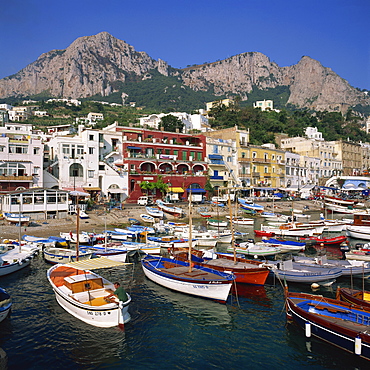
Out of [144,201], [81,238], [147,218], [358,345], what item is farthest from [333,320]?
[144,201]

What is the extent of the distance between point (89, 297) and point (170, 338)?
4.50 meters

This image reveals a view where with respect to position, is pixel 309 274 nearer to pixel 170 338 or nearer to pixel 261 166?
pixel 170 338

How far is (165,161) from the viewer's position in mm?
59875

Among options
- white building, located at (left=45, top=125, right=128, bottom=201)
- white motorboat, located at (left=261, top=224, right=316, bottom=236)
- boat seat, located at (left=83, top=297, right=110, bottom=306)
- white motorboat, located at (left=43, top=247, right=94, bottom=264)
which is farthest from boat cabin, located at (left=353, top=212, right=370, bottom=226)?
boat seat, located at (left=83, top=297, right=110, bottom=306)

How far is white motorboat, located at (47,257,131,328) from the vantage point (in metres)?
15.2

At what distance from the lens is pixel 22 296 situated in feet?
64.0

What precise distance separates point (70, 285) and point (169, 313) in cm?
555

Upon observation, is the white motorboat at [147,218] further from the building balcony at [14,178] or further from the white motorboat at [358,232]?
the white motorboat at [358,232]

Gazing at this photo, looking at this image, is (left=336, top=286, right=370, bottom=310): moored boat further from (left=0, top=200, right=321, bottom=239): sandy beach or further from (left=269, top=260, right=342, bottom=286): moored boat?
(left=0, top=200, right=321, bottom=239): sandy beach

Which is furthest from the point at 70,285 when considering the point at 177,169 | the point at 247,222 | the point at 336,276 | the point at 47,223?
the point at 177,169

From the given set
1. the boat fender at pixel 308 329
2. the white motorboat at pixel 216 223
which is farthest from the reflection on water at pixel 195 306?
the white motorboat at pixel 216 223

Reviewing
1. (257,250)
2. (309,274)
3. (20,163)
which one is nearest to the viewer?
(309,274)

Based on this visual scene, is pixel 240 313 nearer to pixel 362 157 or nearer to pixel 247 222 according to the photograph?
pixel 247 222

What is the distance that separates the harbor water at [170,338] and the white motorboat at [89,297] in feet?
1.59
